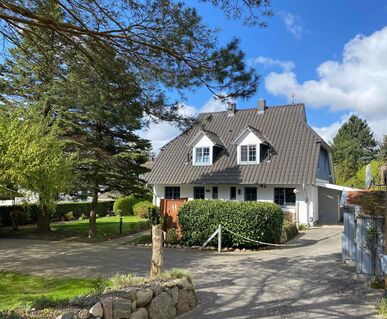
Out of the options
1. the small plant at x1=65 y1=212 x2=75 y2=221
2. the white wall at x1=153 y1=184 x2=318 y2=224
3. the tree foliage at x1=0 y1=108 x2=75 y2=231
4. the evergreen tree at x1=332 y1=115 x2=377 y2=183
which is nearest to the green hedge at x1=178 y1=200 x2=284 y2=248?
the tree foliage at x1=0 y1=108 x2=75 y2=231

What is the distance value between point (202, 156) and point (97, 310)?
2426cm

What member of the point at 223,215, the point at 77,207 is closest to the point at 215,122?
the point at 77,207

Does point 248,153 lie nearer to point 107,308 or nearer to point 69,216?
point 69,216

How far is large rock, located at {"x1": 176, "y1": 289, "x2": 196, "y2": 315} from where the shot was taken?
761cm

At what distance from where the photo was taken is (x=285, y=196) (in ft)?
87.7

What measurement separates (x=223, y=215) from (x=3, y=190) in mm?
8139

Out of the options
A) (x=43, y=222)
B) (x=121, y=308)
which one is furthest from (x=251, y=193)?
(x=121, y=308)

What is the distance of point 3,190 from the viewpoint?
12727 millimetres

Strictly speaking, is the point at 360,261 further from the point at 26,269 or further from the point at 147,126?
the point at 26,269

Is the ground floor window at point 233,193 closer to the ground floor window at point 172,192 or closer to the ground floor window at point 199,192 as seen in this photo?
the ground floor window at point 199,192

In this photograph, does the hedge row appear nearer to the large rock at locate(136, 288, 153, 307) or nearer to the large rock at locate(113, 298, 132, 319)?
the large rock at locate(136, 288, 153, 307)

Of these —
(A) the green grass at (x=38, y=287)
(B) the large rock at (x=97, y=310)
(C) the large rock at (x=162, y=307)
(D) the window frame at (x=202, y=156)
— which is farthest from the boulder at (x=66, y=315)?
(D) the window frame at (x=202, y=156)

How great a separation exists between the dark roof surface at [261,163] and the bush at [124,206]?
5470 millimetres

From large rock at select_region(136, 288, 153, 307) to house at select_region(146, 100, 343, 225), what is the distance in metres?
19.6
